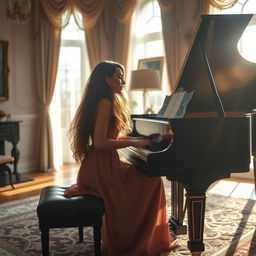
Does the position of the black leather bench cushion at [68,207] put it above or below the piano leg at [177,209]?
above

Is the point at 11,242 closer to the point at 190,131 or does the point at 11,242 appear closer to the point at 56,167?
the point at 190,131

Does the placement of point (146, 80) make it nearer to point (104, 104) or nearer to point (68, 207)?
point (104, 104)

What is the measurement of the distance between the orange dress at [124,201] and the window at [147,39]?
151 inches

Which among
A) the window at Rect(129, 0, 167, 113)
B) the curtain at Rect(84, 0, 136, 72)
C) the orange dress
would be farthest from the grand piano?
the curtain at Rect(84, 0, 136, 72)

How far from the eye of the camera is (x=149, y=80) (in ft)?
17.9

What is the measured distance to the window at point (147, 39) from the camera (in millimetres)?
6504

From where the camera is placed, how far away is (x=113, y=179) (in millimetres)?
2564

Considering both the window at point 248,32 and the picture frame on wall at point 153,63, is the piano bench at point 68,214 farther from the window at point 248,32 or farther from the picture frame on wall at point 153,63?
the picture frame on wall at point 153,63

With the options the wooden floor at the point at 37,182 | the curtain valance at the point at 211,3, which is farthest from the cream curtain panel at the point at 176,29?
the wooden floor at the point at 37,182

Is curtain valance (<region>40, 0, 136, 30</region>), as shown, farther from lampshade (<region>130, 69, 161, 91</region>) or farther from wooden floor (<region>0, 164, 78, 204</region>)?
wooden floor (<region>0, 164, 78, 204</region>)

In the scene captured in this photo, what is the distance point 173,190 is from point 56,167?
3.96m

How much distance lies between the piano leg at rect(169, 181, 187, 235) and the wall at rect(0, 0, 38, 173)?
385 cm

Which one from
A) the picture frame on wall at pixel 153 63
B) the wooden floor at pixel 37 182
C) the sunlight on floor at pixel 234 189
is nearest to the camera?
the sunlight on floor at pixel 234 189

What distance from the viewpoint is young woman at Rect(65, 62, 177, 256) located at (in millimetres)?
2561
